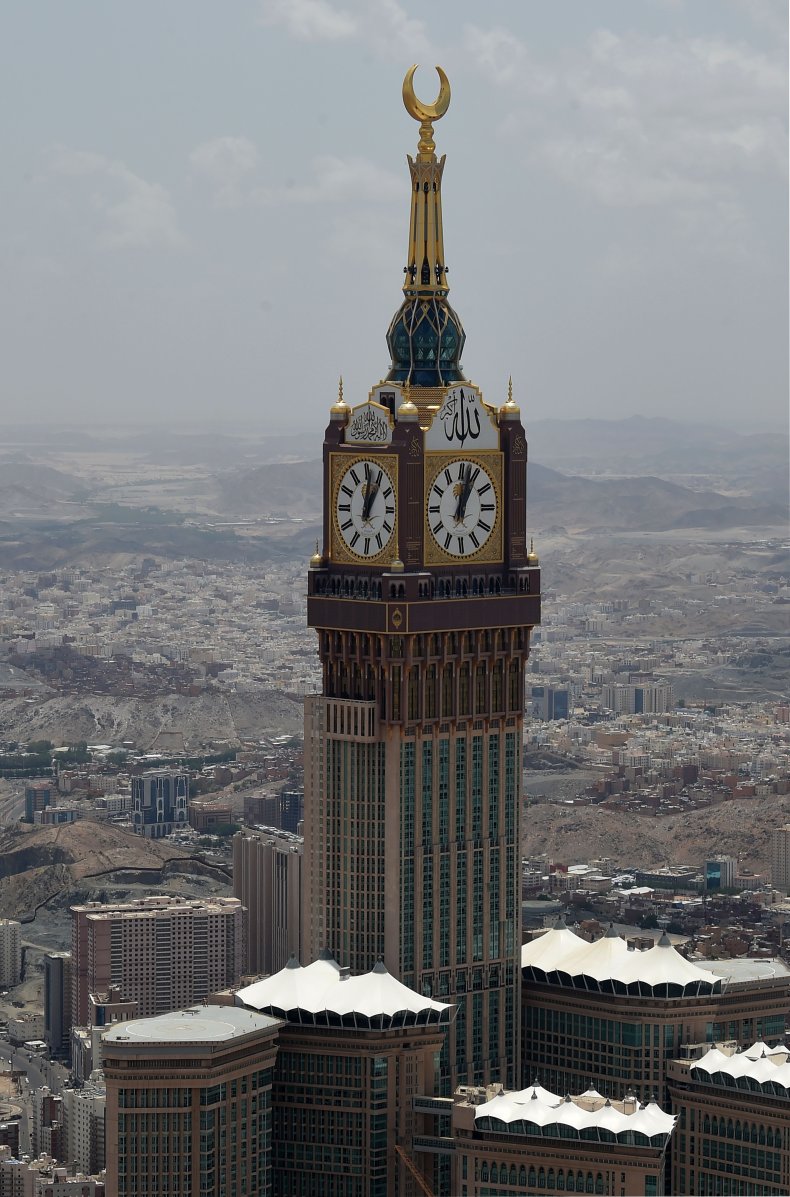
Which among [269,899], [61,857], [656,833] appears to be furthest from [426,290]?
[656,833]

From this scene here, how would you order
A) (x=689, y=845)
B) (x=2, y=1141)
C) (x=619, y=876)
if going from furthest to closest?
1. (x=689, y=845)
2. (x=619, y=876)
3. (x=2, y=1141)

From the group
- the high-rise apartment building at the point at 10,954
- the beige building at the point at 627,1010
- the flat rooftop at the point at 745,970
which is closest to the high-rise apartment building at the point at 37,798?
the high-rise apartment building at the point at 10,954

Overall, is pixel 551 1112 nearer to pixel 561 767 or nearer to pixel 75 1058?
pixel 75 1058

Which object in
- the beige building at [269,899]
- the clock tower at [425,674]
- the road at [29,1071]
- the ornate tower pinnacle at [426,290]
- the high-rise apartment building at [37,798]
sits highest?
the ornate tower pinnacle at [426,290]

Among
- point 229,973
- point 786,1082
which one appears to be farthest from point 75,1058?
point 786,1082

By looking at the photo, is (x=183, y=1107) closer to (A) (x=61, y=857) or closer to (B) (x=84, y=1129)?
(B) (x=84, y=1129)

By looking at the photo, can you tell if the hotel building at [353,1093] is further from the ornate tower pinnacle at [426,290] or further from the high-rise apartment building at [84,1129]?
the high-rise apartment building at [84,1129]
